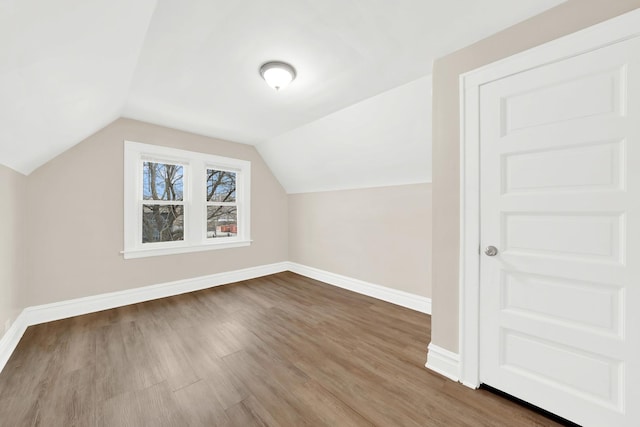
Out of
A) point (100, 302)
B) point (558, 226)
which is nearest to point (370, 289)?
point (558, 226)

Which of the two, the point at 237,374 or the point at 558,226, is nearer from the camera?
the point at 558,226

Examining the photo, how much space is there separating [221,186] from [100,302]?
216cm

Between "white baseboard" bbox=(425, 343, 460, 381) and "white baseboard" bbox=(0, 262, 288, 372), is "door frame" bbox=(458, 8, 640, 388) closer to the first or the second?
"white baseboard" bbox=(425, 343, 460, 381)

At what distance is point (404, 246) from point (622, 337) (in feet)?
6.30

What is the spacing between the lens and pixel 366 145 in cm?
297

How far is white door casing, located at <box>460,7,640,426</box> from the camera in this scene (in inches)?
47.4

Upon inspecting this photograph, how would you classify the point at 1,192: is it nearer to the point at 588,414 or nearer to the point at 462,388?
the point at 462,388

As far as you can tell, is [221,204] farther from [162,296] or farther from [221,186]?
[162,296]

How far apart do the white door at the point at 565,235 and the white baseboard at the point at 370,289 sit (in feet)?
4.14

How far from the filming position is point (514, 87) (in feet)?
4.91

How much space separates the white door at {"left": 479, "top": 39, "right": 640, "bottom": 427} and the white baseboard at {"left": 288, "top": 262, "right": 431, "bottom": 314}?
126 centimetres

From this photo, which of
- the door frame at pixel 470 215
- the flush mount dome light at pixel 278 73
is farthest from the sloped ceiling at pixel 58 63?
the door frame at pixel 470 215

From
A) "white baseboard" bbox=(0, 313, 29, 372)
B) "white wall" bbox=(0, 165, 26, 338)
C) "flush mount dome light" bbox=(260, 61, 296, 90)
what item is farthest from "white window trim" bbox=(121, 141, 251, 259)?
"flush mount dome light" bbox=(260, 61, 296, 90)

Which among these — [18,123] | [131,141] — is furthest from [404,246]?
[131,141]
